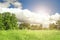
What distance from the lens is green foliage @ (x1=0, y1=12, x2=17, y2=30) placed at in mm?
4963

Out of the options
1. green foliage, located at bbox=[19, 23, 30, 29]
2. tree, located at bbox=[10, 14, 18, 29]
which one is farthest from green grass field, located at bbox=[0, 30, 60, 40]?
tree, located at bbox=[10, 14, 18, 29]

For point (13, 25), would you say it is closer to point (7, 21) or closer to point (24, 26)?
point (7, 21)

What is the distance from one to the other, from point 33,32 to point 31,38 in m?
0.21

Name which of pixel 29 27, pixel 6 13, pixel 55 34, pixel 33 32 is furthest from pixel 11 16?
pixel 55 34

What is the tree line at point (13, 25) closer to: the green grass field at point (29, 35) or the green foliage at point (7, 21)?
the green foliage at point (7, 21)

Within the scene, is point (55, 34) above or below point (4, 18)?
below

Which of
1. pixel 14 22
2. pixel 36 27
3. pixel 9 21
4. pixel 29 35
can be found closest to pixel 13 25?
pixel 14 22

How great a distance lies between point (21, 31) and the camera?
14.8 feet

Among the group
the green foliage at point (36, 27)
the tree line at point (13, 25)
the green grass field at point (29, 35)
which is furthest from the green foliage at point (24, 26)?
the green grass field at point (29, 35)

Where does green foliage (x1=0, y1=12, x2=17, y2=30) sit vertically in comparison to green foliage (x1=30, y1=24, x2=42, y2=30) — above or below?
above

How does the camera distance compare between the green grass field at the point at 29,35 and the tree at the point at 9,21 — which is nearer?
the green grass field at the point at 29,35

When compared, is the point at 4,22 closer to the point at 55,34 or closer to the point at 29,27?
the point at 29,27

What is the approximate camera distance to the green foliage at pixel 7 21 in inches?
195

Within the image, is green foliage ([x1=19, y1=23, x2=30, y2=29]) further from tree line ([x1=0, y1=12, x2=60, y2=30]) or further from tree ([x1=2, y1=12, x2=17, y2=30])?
tree ([x1=2, y1=12, x2=17, y2=30])
